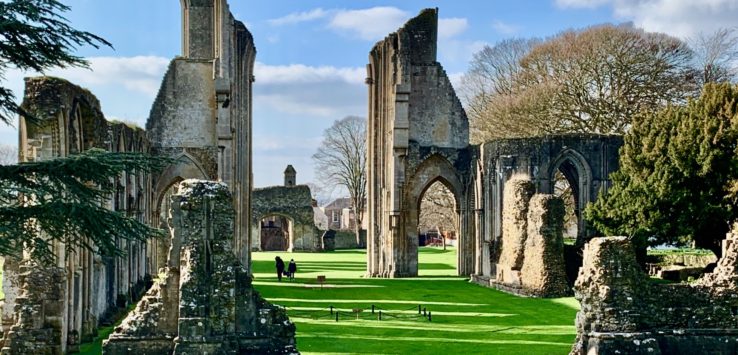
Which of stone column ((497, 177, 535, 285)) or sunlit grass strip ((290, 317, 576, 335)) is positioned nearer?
sunlit grass strip ((290, 317, 576, 335))

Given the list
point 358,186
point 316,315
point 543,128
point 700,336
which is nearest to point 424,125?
point 543,128

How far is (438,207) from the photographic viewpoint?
5075 cm

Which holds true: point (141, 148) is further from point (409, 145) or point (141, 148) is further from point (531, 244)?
point (531, 244)

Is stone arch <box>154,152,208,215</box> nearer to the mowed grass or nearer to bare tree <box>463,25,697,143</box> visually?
the mowed grass

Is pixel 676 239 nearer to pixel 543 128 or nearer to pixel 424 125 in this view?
pixel 424 125

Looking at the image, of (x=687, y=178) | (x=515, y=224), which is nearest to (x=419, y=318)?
(x=515, y=224)

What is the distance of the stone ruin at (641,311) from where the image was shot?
12.5m

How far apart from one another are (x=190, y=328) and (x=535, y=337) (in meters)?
6.71

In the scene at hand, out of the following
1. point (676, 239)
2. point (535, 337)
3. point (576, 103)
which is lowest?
point (535, 337)

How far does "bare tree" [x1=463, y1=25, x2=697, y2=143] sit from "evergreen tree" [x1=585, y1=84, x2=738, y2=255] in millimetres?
15903

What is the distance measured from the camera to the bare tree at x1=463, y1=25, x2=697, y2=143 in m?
39.5

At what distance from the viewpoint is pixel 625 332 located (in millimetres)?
12500

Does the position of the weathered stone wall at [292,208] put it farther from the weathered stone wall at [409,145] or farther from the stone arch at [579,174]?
the stone arch at [579,174]

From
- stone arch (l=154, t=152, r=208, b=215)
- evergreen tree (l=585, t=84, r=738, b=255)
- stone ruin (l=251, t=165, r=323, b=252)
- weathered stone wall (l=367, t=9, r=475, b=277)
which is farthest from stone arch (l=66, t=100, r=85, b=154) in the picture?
stone ruin (l=251, t=165, r=323, b=252)
